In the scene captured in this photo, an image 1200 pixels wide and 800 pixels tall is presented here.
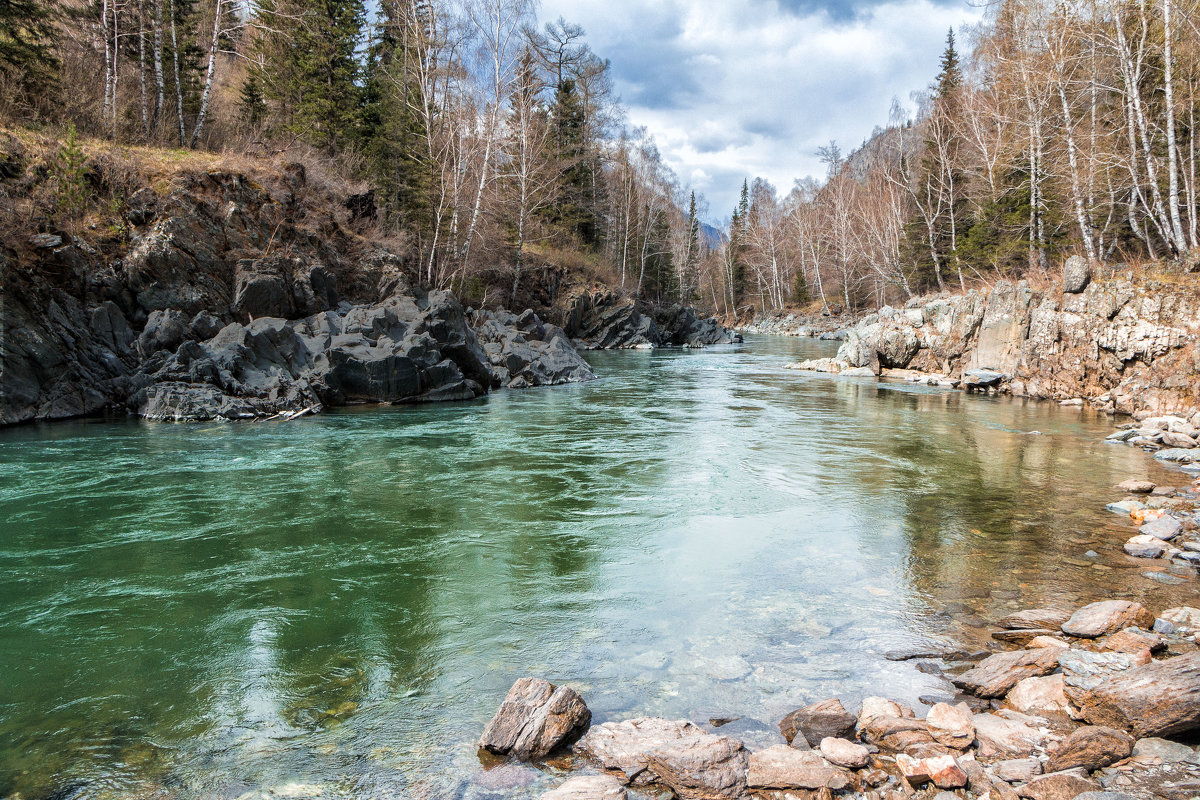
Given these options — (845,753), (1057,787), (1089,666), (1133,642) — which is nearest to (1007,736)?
(1057,787)

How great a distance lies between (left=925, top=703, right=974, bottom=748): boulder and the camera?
3434 millimetres

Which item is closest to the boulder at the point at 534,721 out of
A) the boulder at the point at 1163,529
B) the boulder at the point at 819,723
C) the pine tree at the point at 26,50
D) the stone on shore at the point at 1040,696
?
the boulder at the point at 819,723

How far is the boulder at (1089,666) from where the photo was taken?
3953mm

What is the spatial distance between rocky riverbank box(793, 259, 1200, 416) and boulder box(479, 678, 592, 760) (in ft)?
51.2

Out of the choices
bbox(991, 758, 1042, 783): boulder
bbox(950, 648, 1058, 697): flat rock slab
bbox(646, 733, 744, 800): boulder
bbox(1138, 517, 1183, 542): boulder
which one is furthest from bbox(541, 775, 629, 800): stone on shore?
bbox(1138, 517, 1183, 542): boulder

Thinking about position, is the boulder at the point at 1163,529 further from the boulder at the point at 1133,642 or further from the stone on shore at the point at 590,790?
the stone on shore at the point at 590,790

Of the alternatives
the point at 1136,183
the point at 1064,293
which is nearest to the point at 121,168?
the point at 1064,293

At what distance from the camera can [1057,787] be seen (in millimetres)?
2990

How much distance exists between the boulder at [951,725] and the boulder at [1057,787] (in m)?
0.39

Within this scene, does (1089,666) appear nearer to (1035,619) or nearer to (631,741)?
(1035,619)

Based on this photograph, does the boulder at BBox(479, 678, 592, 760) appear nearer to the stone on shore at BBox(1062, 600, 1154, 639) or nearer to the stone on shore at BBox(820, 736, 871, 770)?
the stone on shore at BBox(820, 736, 871, 770)

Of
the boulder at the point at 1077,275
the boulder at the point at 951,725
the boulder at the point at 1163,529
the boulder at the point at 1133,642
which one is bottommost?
the boulder at the point at 951,725

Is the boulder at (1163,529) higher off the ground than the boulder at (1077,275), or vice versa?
the boulder at (1077,275)

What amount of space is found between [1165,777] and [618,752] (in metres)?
2.63
